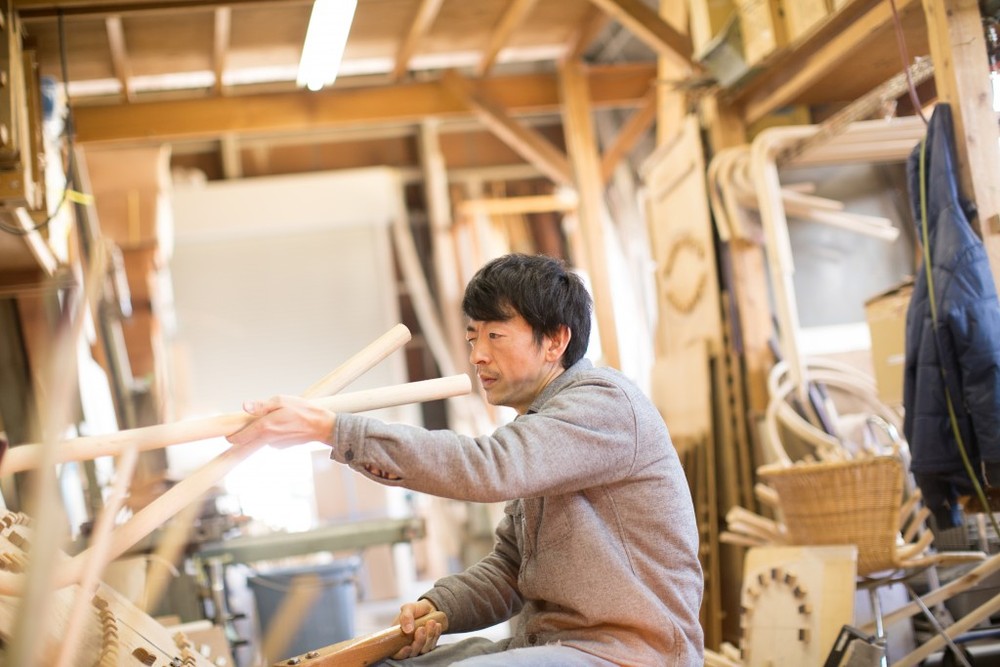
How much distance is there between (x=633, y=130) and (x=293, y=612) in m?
4.27

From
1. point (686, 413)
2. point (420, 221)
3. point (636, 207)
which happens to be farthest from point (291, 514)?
point (686, 413)

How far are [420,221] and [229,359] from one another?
2668 mm

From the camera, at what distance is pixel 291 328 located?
12297mm

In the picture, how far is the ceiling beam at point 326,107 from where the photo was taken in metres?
7.20

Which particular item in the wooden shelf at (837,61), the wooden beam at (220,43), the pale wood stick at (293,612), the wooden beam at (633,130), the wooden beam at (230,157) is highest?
the wooden beam at (230,157)

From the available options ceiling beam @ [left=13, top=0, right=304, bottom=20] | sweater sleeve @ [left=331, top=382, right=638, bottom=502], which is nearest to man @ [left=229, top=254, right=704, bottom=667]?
sweater sleeve @ [left=331, top=382, right=638, bottom=502]

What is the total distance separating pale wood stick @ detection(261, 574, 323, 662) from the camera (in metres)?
6.31

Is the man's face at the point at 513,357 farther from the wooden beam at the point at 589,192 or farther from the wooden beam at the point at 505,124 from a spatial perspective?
the wooden beam at the point at 505,124

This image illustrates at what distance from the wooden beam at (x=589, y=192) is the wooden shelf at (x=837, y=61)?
1.62 meters

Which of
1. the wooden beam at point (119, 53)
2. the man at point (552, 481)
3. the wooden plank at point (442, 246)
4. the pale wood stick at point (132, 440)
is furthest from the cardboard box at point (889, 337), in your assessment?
the wooden plank at point (442, 246)

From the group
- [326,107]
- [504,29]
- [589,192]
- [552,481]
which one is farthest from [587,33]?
[552,481]

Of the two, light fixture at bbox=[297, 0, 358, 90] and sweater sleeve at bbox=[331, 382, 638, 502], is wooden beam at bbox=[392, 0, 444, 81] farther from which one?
sweater sleeve at bbox=[331, 382, 638, 502]

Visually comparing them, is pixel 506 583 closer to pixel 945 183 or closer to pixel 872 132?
pixel 945 183

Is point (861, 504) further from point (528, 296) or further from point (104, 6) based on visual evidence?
point (104, 6)
